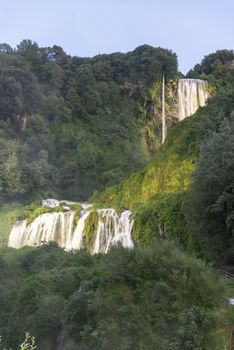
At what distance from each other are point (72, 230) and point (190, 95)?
46612mm

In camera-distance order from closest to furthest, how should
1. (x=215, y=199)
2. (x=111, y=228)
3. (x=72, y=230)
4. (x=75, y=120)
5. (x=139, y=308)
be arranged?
(x=139, y=308) → (x=215, y=199) → (x=111, y=228) → (x=72, y=230) → (x=75, y=120)

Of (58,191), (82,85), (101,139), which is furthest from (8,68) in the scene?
(58,191)

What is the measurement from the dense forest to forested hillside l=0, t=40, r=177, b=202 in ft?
0.60

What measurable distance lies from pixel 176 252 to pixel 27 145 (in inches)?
2138

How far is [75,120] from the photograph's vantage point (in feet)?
248

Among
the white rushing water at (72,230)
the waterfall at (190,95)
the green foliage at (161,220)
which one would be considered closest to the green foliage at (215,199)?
the green foliage at (161,220)

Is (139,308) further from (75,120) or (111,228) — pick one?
(75,120)

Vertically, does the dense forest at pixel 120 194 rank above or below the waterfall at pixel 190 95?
below

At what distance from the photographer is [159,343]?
401 inches

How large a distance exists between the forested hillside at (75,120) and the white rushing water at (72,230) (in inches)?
720

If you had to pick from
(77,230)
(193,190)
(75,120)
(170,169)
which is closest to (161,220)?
(193,190)

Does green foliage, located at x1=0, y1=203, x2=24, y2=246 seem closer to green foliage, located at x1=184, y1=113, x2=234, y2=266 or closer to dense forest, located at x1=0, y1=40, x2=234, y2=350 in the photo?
dense forest, located at x1=0, y1=40, x2=234, y2=350

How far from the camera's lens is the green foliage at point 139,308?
10430 mm

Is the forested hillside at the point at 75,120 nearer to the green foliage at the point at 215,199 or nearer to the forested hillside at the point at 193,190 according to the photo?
the forested hillside at the point at 193,190
